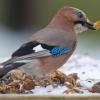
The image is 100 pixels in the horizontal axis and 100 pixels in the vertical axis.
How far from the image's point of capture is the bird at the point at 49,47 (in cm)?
267

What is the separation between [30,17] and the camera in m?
8.95

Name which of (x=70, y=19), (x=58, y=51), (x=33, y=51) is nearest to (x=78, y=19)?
(x=70, y=19)

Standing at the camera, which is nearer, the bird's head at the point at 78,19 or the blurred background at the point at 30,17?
the bird's head at the point at 78,19

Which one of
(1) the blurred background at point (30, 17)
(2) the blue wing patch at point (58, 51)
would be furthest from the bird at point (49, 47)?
(1) the blurred background at point (30, 17)

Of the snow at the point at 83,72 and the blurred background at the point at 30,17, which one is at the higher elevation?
the blurred background at the point at 30,17

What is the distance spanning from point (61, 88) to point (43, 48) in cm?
16

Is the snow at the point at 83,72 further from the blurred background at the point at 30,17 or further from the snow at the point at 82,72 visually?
the blurred background at the point at 30,17

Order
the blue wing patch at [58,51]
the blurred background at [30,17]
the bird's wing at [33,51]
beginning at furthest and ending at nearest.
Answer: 1. the blurred background at [30,17]
2. the blue wing patch at [58,51]
3. the bird's wing at [33,51]

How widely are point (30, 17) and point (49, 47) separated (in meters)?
6.18

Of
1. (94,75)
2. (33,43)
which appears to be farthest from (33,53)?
(94,75)

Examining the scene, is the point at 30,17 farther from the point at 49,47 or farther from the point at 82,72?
the point at 49,47

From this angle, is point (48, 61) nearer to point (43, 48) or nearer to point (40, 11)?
point (43, 48)

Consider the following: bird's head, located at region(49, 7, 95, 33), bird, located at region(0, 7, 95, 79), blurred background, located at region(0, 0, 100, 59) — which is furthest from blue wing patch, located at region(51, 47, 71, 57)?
blurred background, located at region(0, 0, 100, 59)

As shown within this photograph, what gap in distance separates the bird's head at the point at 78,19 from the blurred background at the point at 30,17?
11.1ft
